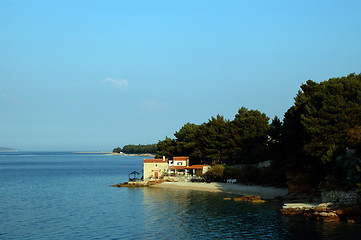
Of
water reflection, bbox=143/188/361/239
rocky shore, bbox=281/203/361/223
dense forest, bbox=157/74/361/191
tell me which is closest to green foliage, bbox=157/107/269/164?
dense forest, bbox=157/74/361/191

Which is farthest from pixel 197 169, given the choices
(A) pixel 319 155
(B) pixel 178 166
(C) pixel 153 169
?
(A) pixel 319 155

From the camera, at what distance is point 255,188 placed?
72000 mm

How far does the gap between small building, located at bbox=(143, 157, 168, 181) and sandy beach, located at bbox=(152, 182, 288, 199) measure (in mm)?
6616

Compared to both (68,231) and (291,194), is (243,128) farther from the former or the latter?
(68,231)

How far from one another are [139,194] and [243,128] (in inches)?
1191

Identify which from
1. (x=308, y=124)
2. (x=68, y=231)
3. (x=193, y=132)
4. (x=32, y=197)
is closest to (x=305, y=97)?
(x=308, y=124)

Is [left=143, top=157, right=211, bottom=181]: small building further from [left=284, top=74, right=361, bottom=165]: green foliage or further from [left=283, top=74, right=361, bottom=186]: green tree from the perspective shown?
[left=284, top=74, right=361, bottom=165]: green foliage

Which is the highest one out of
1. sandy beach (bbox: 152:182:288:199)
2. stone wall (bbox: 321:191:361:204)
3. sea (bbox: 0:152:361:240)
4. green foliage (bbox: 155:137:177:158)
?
green foliage (bbox: 155:137:177:158)

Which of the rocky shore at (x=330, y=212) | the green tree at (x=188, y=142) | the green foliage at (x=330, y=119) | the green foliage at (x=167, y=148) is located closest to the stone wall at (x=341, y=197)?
the rocky shore at (x=330, y=212)

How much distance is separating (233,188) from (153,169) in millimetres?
26436

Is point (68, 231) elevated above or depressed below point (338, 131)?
below

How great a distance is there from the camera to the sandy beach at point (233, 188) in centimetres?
6566

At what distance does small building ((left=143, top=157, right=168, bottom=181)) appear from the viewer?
95438mm

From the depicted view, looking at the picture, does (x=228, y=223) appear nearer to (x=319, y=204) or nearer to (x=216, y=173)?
(x=319, y=204)
